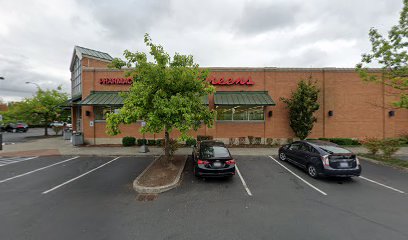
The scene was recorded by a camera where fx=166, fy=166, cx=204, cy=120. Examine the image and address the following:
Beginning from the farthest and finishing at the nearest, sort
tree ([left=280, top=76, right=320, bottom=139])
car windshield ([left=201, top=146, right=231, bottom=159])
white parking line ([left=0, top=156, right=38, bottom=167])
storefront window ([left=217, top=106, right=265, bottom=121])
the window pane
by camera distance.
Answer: the window pane → storefront window ([left=217, top=106, right=265, bottom=121]) → tree ([left=280, top=76, right=320, bottom=139]) → white parking line ([left=0, top=156, right=38, bottom=167]) → car windshield ([left=201, top=146, right=231, bottom=159])

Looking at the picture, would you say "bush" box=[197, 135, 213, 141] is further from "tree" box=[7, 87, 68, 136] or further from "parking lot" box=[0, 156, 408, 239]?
"tree" box=[7, 87, 68, 136]

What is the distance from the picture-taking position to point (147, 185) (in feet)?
21.1

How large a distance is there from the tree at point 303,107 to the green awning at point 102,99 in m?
15.0

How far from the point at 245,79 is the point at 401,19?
9.94 m

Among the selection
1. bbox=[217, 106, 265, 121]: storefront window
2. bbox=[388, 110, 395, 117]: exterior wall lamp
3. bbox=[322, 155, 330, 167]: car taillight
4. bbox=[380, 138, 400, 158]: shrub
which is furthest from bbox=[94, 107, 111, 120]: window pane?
bbox=[388, 110, 395, 117]: exterior wall lamp

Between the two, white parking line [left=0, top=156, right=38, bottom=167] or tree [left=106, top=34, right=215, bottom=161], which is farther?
white parking line [left=0, top=156, right=38, bottom=167]

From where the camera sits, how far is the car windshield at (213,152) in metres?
6.94

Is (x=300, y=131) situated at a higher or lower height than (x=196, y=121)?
lower

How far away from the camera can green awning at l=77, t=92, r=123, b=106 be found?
14.3 metres

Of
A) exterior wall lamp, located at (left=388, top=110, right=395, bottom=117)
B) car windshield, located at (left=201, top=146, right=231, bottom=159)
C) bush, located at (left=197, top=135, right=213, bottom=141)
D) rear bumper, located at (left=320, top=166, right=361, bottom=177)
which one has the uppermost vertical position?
exterior wall lamp, located at (left=388, top=110, right=395, bottom=117)

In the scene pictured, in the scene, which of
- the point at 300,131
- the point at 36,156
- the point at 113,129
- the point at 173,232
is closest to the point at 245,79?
the point at 300,131

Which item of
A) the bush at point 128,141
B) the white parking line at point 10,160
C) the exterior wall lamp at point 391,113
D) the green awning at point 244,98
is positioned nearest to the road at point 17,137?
the white parking line at point 10,160

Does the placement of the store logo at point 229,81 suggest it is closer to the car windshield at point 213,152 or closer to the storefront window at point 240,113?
the storefront window at point 240,113

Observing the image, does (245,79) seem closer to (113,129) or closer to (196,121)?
(196,121)
